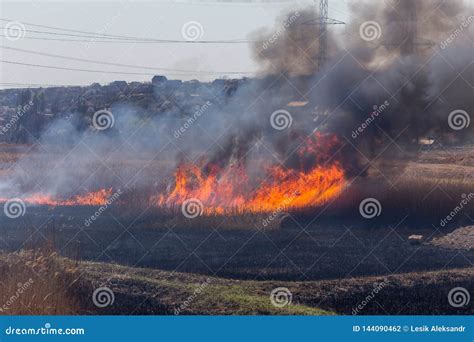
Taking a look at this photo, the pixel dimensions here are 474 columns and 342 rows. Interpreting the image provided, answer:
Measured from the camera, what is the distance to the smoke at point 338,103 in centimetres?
3412

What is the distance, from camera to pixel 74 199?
126 feet

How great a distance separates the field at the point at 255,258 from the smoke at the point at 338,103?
2691 millimetres

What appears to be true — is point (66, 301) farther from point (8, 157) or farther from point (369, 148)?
point (8, 157)

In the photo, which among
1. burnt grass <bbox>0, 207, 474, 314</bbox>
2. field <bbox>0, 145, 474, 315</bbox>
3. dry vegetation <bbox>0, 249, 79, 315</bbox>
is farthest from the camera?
burnt grass <bbox>0, 207, 474, 314</bbox>

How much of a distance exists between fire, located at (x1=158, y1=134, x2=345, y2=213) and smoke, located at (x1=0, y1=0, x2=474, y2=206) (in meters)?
0.28

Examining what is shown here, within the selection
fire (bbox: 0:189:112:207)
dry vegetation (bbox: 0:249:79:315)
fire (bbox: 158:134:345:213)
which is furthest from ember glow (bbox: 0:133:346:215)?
dry vegetation (bbox: 0:249:79:315)

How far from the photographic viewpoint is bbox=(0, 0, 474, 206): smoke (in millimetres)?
34125

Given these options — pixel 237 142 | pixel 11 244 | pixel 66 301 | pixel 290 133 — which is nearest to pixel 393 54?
pixel 290 133

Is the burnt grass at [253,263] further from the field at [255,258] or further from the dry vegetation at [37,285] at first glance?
the dry vegetation at [37,285]

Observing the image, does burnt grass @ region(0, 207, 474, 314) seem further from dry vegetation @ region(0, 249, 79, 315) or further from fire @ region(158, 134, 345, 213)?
fire @ region(158, 134, 345, 213)

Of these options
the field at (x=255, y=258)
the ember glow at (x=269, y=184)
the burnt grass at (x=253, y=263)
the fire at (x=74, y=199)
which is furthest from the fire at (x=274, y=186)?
the fire at (x=74, y=199)

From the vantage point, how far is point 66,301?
52.4ft

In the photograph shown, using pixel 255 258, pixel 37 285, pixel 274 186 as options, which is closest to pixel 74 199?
pixel 274 186

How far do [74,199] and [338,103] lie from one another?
16.3 m
